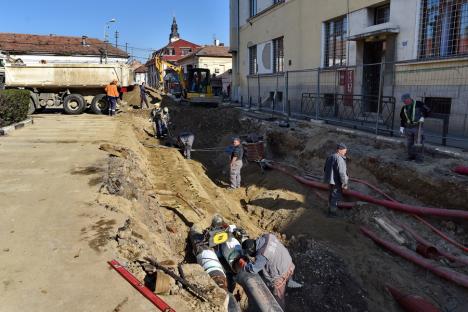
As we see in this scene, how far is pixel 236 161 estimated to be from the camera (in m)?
11.1

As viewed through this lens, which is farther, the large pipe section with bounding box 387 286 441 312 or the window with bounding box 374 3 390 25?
the window with bounding box 374 3 390 25

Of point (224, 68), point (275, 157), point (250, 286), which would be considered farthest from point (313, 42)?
→ point (224, 68)

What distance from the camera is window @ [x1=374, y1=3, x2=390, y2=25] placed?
13.1 meters

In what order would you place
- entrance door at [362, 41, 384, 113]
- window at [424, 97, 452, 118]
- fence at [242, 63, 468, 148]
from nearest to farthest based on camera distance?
fence at [242, 63, 468, 148], window at [424, 97, 452, 118], entrance door at [362, 41, 384, 113]

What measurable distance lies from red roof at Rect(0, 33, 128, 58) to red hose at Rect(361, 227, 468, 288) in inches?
1623

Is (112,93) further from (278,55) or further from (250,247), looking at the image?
(250,247)

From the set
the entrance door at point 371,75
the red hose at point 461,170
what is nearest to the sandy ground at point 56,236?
the red hose at point 461,170

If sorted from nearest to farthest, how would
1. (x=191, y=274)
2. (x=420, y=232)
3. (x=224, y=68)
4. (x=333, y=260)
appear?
1. (x=191, y=274)
2. (x=333, y=260)
3. (x=420, y=232)
4. (x=224, y=68)

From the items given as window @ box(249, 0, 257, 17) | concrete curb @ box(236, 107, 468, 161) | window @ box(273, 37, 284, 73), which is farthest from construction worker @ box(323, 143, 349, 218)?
window @ box(249, 0, 257, 17)

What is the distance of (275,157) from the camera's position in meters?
13.8

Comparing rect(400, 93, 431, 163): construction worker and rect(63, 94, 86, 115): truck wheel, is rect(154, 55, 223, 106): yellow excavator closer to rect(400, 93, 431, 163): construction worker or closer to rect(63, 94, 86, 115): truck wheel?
rect(63, 94, 86, 115): truck wheel

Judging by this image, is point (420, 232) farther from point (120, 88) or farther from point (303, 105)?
point (120, 88)

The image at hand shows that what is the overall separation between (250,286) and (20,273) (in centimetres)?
258

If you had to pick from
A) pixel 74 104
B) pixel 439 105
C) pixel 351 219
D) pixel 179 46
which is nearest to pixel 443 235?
pixel 351 219
